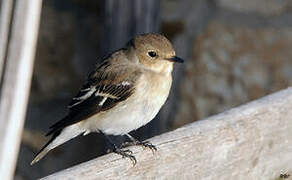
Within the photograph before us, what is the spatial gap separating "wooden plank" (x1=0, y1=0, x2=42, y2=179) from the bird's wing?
2.14 metres

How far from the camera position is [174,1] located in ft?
16.3

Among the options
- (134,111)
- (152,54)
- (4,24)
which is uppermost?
(4,24)

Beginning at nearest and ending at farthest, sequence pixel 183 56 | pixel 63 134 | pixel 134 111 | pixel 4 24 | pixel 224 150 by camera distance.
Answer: pixel 4 24 → pixel 224 150 → pixel 134 111 → pixel 63 134 → pixel 183 56

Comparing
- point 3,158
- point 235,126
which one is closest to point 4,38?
point 3,158

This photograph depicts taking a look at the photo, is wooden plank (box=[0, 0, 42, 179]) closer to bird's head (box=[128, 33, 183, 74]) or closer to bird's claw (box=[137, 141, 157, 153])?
bird's claw (box=[137, 141, 157, 153])

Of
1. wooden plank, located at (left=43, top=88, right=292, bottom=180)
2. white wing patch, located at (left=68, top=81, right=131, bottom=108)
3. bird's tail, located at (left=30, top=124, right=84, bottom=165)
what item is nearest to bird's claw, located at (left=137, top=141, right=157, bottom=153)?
wooden plank, located at (left=43, top=88, right=292, bottom=180)

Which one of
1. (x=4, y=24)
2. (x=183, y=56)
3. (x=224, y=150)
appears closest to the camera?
(x=4, y=24)

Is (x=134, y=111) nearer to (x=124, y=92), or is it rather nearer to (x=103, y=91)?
(x=124, y=92)

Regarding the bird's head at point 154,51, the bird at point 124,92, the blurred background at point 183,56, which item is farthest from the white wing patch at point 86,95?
the blurred background at point 183,56

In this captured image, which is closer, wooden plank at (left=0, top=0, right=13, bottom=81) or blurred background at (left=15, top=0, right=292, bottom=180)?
wooden plank at (left=0, top=0, right=13, bottom=81)

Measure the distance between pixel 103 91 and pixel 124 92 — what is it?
0.15 metres

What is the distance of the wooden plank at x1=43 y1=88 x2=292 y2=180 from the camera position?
2.90 m

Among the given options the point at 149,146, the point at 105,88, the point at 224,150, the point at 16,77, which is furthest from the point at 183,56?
the point at 16,77

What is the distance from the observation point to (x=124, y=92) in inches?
146
